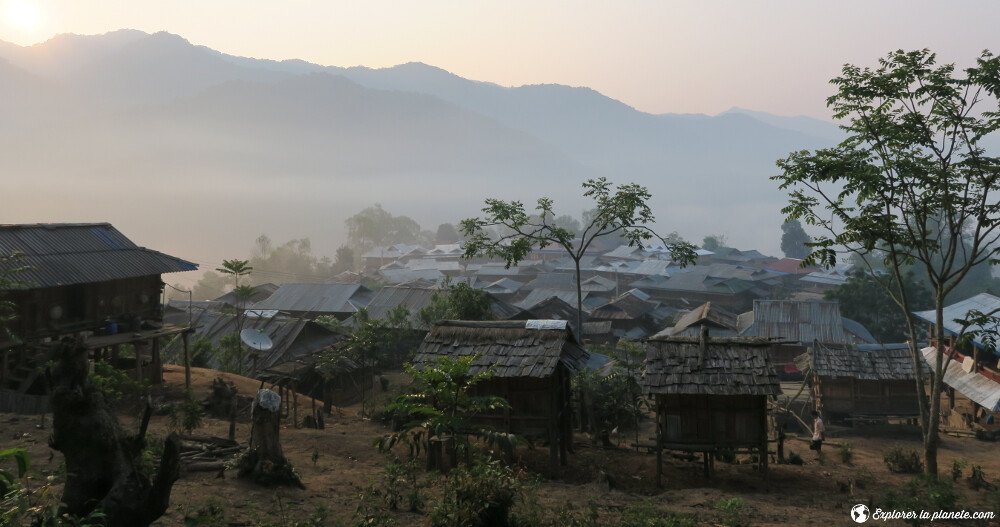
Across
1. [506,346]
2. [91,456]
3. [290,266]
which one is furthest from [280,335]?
[290,266]

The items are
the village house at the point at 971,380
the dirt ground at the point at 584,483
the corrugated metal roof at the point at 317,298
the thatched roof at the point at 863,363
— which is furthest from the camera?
the corrugated metal roof at the point at 317,298

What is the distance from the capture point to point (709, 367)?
1548 cm

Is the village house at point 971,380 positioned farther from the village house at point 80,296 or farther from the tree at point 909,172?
the village house at point 80,296

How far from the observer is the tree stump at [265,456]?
476 inches

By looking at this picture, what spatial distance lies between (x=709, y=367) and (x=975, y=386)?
1667 centimetres

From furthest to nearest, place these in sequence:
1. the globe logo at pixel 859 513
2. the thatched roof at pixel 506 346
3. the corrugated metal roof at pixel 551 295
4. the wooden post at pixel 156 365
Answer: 1. the corrugated metal roof at pixel 551 295
2. the wooden post at pixel 156 365
3. the thatched roof at pixel 506 346
4. the globe logo at pixel 859 513

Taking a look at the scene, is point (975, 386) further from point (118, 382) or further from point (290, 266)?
point (290, 266)

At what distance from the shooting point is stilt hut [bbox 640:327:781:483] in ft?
50.0

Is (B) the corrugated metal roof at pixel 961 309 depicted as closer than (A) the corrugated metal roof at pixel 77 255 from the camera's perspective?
No

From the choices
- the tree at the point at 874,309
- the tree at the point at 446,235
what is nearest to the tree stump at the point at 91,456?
Answer: the tree at the point at 874,309

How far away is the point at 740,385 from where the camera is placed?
49.4 ft

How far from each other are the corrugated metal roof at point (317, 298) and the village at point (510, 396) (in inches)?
431

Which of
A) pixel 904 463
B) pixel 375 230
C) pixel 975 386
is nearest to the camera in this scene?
pixel 904 463

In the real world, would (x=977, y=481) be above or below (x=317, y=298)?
below
